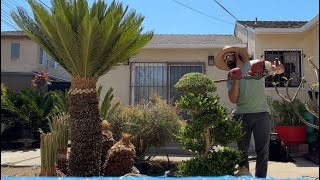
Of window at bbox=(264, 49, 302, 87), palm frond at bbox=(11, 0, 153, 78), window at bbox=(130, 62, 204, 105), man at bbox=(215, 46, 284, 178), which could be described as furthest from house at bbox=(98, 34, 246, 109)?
man at bbox=(215, 46, 284, 178)

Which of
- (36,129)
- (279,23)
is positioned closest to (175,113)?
(36,129)

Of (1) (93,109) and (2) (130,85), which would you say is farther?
(2) (130,85)

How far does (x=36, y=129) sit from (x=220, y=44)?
551 centimetres

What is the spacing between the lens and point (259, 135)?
15.3 feet

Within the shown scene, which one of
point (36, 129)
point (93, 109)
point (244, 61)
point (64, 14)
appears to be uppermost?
point (64, 14)

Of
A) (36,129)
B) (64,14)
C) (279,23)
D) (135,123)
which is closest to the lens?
(64,14)

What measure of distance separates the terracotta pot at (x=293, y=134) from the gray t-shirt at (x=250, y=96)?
4.07 metres

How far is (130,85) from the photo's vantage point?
10.5 m

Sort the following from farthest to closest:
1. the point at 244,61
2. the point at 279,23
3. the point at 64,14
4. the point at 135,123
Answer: the point at 279,23 → the point at 135,123 → the point at 64,14 → the point at 244,61

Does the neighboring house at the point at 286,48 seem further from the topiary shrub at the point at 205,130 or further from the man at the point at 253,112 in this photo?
the topiary shrub at the point at 205,130

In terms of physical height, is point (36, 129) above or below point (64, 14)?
below

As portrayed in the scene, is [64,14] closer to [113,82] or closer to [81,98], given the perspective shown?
[81,98]

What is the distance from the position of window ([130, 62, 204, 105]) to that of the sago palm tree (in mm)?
4234

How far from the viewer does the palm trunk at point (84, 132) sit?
586 cm
